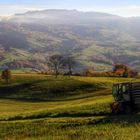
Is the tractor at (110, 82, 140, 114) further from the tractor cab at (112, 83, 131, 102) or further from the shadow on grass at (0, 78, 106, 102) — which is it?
the shadow on grass at (0, 78, 106, 102)

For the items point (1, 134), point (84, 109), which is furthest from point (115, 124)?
point (84, 109)

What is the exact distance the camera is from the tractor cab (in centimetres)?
4575

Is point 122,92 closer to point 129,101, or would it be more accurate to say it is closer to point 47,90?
point 129,101

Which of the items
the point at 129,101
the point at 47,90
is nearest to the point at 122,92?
the point at 129,101

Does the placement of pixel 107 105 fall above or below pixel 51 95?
above

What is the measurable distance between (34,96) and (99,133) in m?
106

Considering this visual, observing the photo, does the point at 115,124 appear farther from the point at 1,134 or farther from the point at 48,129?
the point at 1,134

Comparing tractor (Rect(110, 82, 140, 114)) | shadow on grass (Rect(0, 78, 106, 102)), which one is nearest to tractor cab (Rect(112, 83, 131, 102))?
tractor (Rect(110, 82, 140, 114))

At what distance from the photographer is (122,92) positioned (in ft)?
152

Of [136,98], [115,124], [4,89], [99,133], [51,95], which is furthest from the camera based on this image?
[4,89]

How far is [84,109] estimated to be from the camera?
51.3 metres

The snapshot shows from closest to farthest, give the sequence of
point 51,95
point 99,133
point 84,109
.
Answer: point 99,133 → point 84,109 → point 51,95

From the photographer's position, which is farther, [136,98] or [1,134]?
[136,98]

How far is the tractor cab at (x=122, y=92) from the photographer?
150 ft
